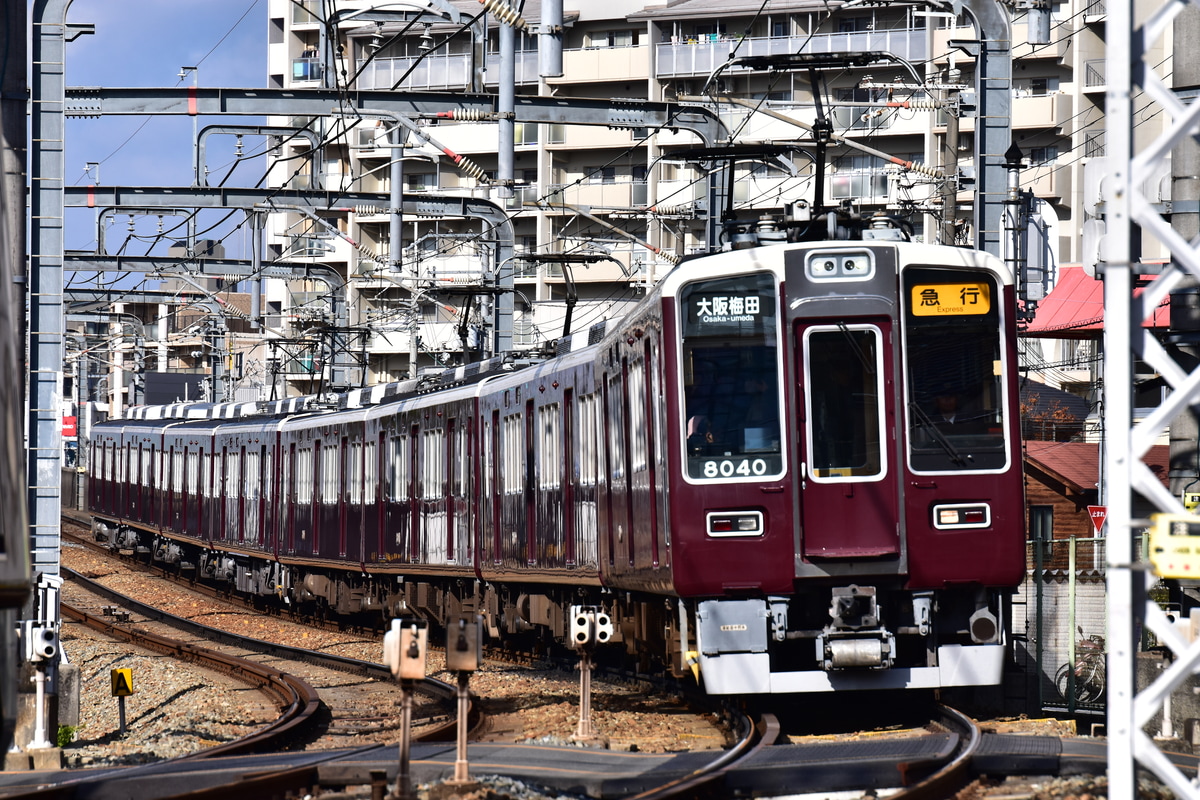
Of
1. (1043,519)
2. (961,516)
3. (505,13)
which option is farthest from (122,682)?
(1043,519)

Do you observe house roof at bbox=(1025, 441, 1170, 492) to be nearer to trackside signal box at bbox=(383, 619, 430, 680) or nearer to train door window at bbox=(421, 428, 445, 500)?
train door window at bbox=(421, 428, 445, 500)

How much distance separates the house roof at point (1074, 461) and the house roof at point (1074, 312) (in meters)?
1.73

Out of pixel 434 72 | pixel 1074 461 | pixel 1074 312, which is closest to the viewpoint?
pixel 1074 461

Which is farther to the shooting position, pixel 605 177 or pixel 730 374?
pixel 605 177

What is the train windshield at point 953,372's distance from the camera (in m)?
9.50

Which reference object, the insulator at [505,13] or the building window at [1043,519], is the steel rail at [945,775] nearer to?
the insulator at [505,13]

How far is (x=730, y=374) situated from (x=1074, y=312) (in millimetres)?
18839

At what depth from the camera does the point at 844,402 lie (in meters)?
9.52

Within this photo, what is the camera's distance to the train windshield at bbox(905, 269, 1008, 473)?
9.50m

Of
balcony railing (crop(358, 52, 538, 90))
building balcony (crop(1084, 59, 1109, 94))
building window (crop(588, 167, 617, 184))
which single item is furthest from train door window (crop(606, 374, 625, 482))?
balcony railing (crop(358, 52, 538, 90))

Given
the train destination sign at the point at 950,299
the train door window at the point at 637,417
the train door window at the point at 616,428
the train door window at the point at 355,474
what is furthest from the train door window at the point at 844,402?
the train door window at the point at 355,474

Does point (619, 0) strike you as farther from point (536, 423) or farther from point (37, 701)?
point (37, 701)

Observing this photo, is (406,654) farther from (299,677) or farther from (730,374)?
(299,677)

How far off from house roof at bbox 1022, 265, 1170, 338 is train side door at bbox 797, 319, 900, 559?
15701mm
